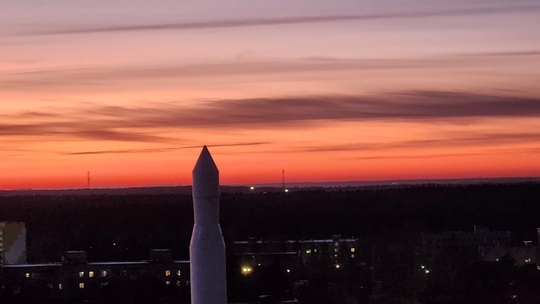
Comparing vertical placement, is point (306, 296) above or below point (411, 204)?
below

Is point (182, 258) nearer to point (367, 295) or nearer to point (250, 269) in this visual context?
point (250, 269)

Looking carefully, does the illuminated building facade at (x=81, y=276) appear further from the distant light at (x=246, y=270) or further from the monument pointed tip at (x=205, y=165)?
the monument pointed tip at (x=205, y=165)

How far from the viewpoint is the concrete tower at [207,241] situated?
35344 millimetres

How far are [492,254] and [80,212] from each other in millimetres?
89193

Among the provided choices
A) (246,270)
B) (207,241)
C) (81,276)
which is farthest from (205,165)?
(81,276)

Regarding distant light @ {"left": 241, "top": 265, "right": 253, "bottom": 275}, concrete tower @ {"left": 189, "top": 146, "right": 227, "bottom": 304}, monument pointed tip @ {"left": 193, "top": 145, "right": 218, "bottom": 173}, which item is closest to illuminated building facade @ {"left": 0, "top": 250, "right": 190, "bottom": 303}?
distant light @ {"left": 241, "top": 265, "right": 253, "bottom": 275}

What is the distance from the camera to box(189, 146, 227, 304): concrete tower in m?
35.3

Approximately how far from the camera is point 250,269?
289 ft

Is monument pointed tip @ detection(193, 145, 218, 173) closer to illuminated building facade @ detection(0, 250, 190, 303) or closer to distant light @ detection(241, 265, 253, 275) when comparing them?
illuminated building facade @ detection(0, 250, 190, 303)

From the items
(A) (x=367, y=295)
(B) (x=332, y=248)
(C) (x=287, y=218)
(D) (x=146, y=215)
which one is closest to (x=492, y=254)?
(B) (x=332, y=248)

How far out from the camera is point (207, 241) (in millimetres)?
35469

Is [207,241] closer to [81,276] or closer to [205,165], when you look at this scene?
[205,165]

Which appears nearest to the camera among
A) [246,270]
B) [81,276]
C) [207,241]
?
[207,241]

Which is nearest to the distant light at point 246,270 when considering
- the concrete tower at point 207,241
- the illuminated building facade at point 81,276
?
the illuminated building facade at point 81,276
